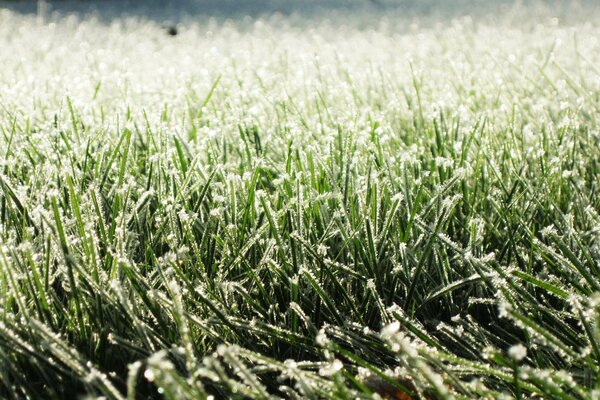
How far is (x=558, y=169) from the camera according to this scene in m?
1.33

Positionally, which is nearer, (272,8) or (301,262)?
(301,262)

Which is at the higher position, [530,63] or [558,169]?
[530,63]

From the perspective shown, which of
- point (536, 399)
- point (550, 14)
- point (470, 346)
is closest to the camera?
point (536, 399)

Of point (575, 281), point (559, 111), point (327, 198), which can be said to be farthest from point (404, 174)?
point (559, 111)

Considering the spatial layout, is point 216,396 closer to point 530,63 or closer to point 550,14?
point 530,63

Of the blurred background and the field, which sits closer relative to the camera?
the field

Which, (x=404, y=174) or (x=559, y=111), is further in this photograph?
(x=559, y=111)

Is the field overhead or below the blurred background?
below

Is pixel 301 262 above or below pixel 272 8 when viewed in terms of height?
below

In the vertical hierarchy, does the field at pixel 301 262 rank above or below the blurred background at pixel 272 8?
below

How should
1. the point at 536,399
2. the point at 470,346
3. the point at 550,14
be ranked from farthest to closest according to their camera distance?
the point at 550,14, the point at 470,346, the point at 536,399

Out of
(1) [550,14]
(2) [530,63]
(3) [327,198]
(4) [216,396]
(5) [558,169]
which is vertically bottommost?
(4) [216,396]

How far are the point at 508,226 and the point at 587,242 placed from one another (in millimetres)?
180

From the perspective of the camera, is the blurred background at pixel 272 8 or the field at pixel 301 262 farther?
the blurred background at pixel 272 8
